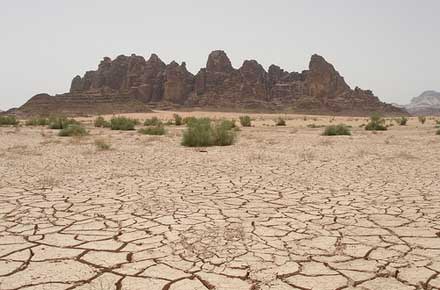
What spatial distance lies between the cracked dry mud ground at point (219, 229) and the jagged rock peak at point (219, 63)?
8944 cm

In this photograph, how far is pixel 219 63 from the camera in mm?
96500

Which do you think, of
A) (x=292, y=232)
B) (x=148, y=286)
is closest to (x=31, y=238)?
(x=148, y=286)

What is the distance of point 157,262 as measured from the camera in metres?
3.30

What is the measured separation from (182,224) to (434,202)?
132 inches

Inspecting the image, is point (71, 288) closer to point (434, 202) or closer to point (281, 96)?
point (434, 202)

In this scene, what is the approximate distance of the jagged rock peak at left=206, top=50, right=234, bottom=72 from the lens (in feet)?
316

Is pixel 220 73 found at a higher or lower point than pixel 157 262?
higher

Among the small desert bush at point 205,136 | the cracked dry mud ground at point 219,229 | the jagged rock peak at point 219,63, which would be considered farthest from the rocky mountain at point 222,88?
the cracked dry mud ground at point 219,229

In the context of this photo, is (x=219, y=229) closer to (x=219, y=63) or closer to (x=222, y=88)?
(x=222, y=88)

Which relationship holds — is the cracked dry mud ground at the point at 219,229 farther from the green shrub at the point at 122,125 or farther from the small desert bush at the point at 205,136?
the green shrub at the point at 122,125

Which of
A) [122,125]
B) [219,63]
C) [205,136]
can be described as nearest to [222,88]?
[219,63]

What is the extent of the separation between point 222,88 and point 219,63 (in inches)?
324

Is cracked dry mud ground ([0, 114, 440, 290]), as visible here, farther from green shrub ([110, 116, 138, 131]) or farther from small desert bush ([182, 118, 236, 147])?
green shrub ([110, 116, 138, 131])

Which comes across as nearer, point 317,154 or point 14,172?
point 14,172
